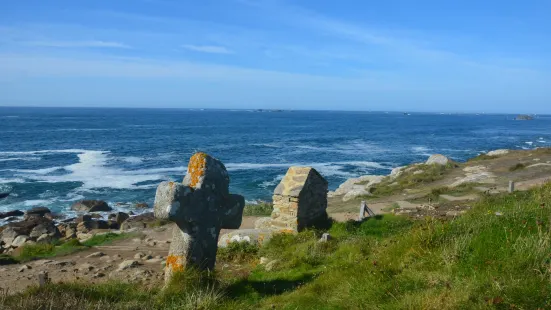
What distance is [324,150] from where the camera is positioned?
6038 centimetres

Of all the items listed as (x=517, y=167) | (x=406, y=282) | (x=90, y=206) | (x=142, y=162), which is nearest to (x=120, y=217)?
(x=90, y=206)

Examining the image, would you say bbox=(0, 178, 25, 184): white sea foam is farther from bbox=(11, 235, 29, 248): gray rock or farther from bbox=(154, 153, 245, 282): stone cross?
bbox=(154, 153, 245, 282): stone cross

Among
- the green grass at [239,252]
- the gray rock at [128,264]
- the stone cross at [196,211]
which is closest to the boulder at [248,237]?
the green grass at [239,252]

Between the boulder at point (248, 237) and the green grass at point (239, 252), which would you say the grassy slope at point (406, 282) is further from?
the boulder at point (248, 237)

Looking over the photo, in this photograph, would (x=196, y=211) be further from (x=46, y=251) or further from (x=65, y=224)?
(x=65, y=224)

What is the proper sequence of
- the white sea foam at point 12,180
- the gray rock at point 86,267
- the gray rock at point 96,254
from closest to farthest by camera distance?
the gray rock at point 86,267 < the gray rock at point 96,254 < the white sea foam at point 12,180

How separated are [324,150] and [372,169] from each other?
15.2 metres

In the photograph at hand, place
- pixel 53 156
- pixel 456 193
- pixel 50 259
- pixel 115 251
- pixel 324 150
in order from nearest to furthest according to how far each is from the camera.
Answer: pixel 50 259
pixel 115 251
pixel 456 193
pixel 53 156
pixel 324 150

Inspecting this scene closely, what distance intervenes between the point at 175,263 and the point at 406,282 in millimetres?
4075

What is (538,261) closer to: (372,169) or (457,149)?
(372,169)

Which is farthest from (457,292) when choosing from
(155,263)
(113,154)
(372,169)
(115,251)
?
(113,154)

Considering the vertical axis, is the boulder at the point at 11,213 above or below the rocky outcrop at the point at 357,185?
below

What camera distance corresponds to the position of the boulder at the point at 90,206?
2807cm

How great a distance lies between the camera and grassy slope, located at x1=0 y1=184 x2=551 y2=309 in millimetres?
5066
